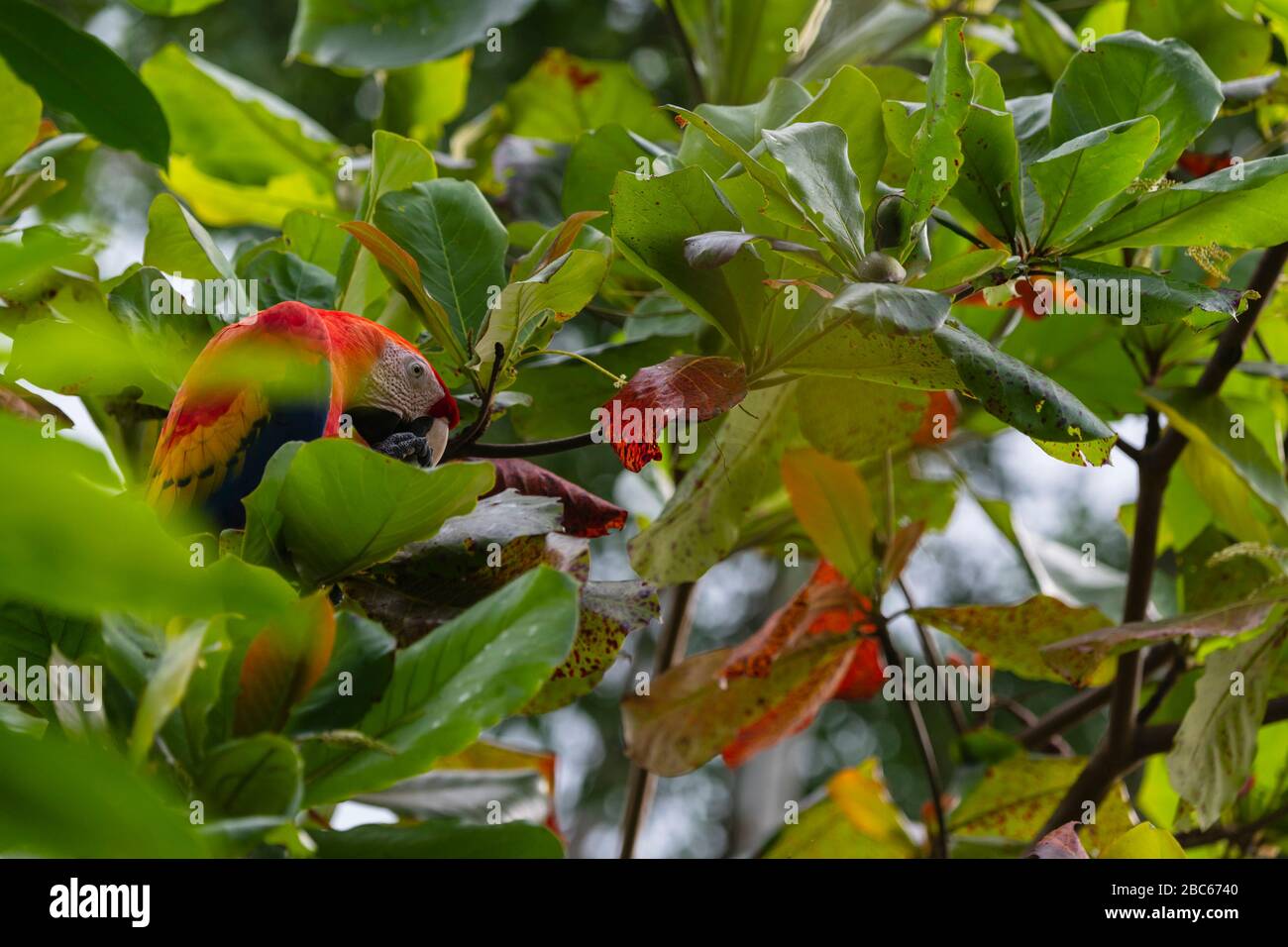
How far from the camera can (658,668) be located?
0.91 m

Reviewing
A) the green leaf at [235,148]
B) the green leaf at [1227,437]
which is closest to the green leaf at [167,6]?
the green leaf at [235,148]

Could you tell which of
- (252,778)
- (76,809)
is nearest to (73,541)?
(76,809)

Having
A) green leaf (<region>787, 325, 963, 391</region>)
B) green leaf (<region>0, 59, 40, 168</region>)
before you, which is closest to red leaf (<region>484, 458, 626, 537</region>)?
green leaf (<region>787, 325, 963, 391</region>)

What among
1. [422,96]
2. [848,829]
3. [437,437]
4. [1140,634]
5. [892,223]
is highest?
[422,96]

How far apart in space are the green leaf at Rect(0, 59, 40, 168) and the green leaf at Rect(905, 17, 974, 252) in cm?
47

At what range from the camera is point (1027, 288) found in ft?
2.43

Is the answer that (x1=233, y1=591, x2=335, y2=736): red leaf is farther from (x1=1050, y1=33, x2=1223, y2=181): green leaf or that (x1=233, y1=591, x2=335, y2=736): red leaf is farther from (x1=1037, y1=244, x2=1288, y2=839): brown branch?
(x1=1037, y1=244, x2=1288, y2=839): brown branch

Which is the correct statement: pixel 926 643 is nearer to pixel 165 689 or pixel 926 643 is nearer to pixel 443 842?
pixel 443 842

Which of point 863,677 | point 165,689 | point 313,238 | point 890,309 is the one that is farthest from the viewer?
point 863,677

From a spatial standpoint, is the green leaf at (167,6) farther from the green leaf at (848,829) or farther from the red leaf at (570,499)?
the green leaf at (848,829)

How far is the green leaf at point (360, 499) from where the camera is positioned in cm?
37

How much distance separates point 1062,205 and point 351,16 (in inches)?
28.0

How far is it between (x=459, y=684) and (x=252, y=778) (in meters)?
0.06
